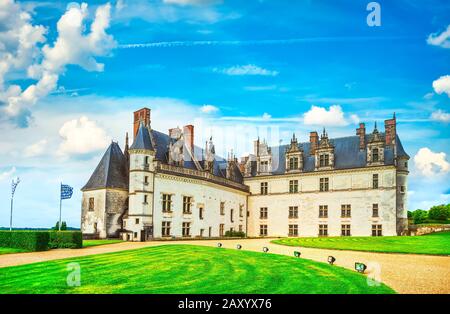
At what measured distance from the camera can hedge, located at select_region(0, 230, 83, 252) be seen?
75.4 ft

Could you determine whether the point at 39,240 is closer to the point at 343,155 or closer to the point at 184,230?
the point at 184,230

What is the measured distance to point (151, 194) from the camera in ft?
110

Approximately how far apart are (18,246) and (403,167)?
33489 mm

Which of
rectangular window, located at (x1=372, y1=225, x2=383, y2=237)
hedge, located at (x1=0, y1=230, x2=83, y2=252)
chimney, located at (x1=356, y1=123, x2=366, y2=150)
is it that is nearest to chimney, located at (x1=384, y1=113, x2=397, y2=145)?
chimney, located at (x1=356, y1=123, x2=366, y2=150)

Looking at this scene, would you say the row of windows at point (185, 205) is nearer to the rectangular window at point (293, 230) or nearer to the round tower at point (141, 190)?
the round tower at point (141, 190)

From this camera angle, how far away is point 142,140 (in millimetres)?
33812

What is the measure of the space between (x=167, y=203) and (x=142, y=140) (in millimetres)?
5483

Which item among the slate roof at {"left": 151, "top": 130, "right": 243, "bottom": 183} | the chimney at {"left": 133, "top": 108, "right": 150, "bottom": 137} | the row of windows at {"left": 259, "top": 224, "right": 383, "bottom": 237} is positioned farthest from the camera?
the row of windows at {"left": 259, "top": 224, "right": 383, "bottom": 237}

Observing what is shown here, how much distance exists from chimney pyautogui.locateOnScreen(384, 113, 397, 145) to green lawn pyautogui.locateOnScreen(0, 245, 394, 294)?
26653 mm

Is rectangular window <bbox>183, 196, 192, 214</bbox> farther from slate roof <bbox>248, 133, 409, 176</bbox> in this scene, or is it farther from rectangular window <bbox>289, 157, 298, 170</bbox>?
rectangular window <bbox>289, 157, 298, 170</bbox>

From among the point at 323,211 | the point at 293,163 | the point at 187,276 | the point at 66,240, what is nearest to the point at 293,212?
the point at 323,211

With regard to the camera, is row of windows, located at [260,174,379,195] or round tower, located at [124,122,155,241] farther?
row of windows, located at [260,174,379,195]
